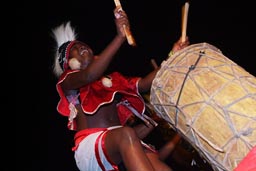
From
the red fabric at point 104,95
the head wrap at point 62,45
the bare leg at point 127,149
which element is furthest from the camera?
the head wrap at point 62,45

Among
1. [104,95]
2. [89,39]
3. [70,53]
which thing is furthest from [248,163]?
[89,39]

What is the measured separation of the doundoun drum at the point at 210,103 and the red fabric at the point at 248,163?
0.05 m

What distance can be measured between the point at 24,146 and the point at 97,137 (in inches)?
83.3

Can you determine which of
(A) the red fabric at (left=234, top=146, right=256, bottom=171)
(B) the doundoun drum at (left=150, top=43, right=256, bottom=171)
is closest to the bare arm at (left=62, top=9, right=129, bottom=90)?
(B) the doundoun drum at (left=150, top=43, right=256, bottom=171)

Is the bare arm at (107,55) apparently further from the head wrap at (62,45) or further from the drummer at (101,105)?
the head wrap at (62,45)

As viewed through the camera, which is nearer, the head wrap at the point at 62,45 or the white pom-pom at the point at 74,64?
the white pom-pom at the point at 74,64

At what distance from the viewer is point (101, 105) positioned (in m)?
2.12

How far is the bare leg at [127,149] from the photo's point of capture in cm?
166

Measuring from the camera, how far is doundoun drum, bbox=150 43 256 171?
4.87 feet

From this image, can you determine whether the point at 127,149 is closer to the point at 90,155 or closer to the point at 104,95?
the point at 90,155

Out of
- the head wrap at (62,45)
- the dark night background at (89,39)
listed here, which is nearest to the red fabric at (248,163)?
the head wrap at (62,45)

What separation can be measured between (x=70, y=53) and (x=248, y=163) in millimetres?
1309

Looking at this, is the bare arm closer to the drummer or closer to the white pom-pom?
the drummer

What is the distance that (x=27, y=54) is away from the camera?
3670mm
